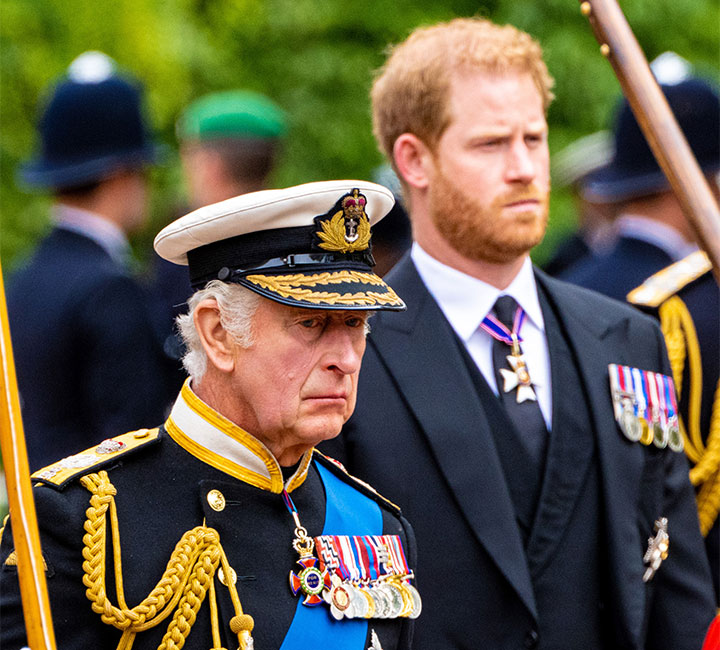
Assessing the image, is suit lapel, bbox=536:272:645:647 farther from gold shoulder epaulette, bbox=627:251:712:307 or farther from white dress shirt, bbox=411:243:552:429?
gold shoulder epaulette, bbox=627:251:712:307

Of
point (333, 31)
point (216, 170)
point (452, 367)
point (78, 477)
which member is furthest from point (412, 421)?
point (333, 31)

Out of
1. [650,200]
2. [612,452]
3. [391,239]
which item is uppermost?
[391,239]

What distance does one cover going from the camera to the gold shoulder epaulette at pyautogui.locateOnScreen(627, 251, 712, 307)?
4.83 metres

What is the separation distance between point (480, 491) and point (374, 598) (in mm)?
603

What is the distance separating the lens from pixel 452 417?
144 inches

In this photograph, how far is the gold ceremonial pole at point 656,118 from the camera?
336 centimetres

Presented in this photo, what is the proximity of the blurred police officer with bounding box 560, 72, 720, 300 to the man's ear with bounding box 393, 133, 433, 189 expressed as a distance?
71.9 inches

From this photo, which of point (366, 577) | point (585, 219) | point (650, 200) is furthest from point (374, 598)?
point (585, 219)

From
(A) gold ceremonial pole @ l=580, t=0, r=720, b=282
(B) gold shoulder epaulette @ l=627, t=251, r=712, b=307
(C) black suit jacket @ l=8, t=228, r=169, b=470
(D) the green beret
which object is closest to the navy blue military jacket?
(A) gold ceremonial pole @ l=580, t=0, r=720, b=282

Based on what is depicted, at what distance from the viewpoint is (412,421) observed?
3.68 metres

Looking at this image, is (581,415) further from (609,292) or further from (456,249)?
(609,292)

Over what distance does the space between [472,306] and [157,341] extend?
1.90 meters

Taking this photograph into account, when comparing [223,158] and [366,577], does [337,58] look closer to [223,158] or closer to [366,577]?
[223,158]

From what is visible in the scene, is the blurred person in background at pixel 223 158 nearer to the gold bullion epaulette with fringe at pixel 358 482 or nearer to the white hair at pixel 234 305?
the gold bullion epaulette with fringe at pixel 358 482
